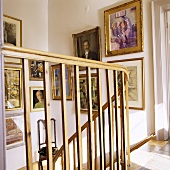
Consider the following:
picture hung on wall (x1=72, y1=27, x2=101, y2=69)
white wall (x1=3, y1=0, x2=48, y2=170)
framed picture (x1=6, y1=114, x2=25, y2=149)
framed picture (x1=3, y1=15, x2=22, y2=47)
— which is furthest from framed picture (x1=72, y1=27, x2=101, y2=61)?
framed picture (x1=6, y1=114, x2=25, y2=149)

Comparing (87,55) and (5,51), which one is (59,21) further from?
(5,51)

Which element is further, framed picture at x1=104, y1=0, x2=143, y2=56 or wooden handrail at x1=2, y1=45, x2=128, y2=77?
framed picture at x1=104, y1=0, x2=143, y2=56

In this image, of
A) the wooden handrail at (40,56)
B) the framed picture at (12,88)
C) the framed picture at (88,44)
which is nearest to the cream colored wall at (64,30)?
the framed picture at (88,44)

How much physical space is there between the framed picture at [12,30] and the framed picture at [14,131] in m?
1.29

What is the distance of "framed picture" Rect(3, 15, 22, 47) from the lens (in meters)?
3.25

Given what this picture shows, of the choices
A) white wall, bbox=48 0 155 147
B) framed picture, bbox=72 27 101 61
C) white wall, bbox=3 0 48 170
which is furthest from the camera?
white wall, bbox=3 0 48 170

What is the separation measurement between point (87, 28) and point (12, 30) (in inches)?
51.6

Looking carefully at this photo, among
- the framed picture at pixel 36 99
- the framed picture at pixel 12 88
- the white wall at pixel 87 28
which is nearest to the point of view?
the white wall at pixel 87 28

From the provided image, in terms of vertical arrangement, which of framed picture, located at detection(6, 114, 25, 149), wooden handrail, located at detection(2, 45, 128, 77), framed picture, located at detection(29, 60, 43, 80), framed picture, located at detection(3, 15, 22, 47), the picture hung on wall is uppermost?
framed picture, located at detection(3, 15, 22, 47)

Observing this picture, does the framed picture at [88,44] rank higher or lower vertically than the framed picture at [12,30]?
lower

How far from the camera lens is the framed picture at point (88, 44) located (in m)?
3.10

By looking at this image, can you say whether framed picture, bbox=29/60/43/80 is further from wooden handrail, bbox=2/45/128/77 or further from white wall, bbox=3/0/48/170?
wooden handrail, bbox=2/45/128/77

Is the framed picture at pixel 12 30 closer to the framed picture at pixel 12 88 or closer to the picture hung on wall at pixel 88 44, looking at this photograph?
the framed picture at pixel 12 88

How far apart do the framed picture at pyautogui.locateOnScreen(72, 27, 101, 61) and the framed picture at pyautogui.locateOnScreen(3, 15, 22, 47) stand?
3.25 ft
